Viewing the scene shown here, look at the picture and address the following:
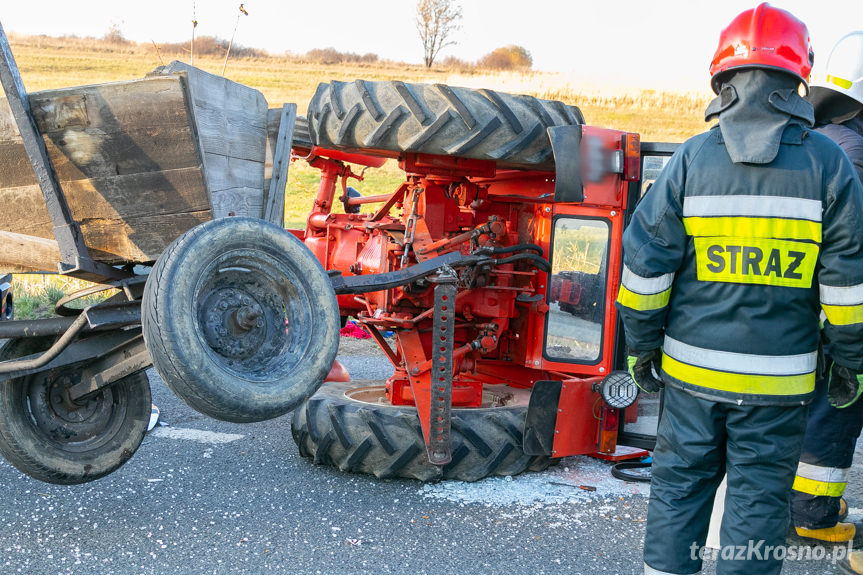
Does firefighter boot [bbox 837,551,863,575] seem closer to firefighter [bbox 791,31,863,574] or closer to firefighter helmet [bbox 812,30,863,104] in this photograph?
firefighter [bbox 791,31,863,574]

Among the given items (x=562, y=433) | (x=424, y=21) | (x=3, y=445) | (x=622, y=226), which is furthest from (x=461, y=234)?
(x=424, y=21)

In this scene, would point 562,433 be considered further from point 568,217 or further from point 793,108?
point 793,108

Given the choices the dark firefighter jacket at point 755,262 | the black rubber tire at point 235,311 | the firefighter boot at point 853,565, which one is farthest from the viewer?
the firefighter boot at point 853,565

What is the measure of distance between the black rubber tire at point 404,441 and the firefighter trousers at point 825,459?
1.50 meters

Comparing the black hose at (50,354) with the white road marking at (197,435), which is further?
the white road marking at (197,435)

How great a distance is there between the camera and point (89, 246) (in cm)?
324

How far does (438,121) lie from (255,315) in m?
1.44

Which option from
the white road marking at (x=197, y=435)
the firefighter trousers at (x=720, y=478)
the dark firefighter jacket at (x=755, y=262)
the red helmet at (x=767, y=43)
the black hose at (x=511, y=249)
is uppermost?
the red helmet at (x=767, y=43)

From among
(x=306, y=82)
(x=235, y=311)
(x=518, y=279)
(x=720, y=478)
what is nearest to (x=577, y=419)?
(x=518, y=279)

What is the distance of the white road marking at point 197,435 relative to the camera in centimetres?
520

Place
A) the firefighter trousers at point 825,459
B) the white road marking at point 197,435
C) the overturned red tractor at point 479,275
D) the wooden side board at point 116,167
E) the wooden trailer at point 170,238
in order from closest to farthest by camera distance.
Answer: the wooden trailer at point 170,238 < the wooden side board at point 116,167 < the firefighter trousers at point 825,459 < the overturned red tractor at point 479,275 < the white road marking at point 197,435

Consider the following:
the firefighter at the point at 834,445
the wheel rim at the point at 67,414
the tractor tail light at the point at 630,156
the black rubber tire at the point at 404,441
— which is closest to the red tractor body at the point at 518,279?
the tractor tail light at the point at 630,156

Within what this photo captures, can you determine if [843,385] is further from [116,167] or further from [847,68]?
[116,167]

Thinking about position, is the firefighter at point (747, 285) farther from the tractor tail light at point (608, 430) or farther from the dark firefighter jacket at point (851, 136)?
the tractor tail light at point (608, 430)
